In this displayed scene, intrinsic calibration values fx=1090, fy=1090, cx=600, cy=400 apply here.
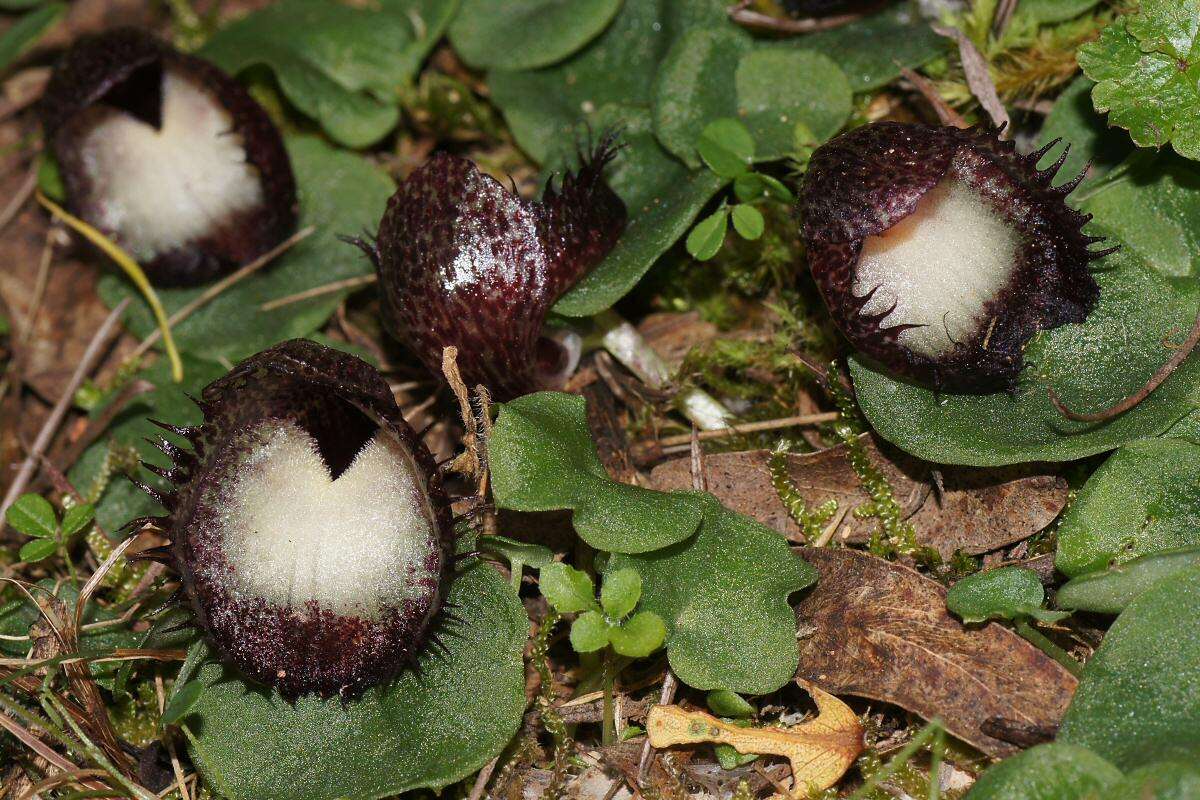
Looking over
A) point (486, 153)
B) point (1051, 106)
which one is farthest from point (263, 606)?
point (1051, 106)

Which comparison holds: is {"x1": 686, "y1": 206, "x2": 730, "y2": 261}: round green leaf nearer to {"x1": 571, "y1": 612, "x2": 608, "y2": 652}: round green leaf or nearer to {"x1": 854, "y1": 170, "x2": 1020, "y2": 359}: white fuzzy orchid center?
{"x1": 854, "y1": 170, "x2": 1020, "y2": 359}: white fuzzy orchid center

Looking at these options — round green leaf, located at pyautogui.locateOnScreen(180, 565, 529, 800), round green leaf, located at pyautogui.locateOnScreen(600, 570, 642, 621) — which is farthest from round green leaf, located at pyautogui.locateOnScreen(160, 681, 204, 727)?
round green leaf, located at pyautogui.locateOnScreen(600, 570, 642, 621)

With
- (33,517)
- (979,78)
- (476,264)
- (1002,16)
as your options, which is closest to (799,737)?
(476,264)

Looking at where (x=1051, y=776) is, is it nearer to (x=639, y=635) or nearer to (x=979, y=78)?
(x=639, y=635)

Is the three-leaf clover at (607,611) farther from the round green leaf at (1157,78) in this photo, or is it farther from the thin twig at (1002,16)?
the thin twig at (1002,16)

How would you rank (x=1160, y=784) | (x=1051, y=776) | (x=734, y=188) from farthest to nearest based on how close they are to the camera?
(x=734, y=188), (x=1051, y=776), (x=1160, y=784)

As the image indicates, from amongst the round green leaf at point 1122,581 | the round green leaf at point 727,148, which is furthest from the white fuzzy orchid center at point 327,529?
the round green leaf at point 1122,581
